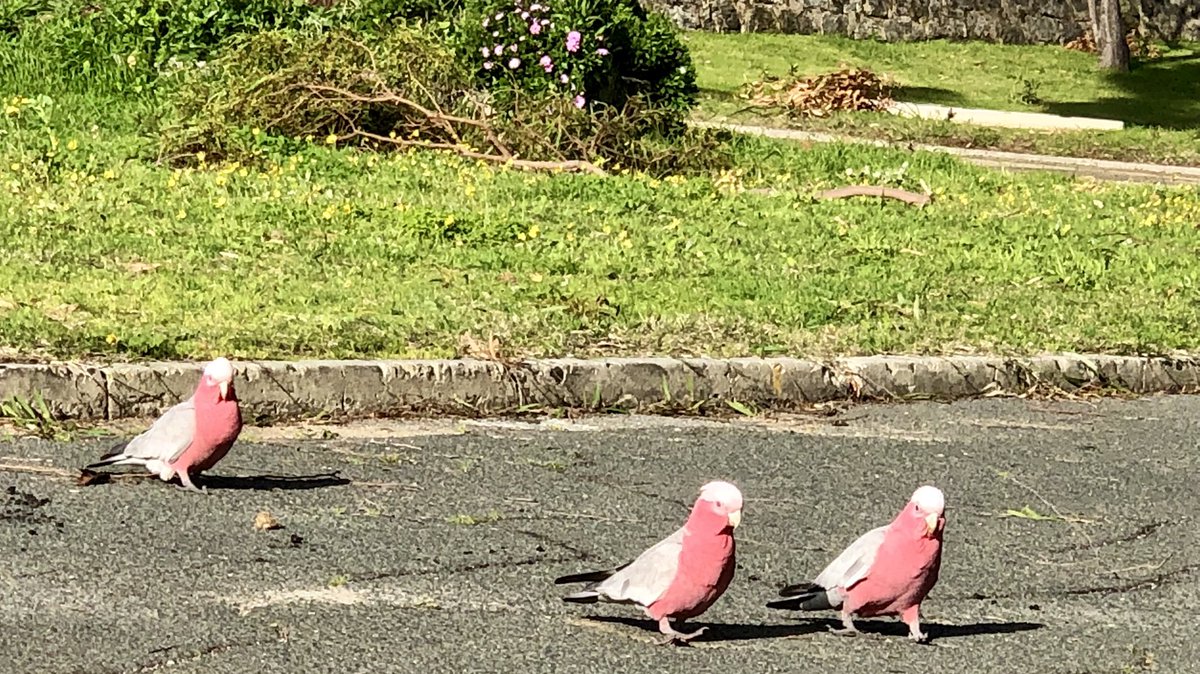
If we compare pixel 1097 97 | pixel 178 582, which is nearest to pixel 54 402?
pixel 178 582

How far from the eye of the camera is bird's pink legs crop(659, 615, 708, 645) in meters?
4.05

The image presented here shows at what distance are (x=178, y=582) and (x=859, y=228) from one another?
6669 mm

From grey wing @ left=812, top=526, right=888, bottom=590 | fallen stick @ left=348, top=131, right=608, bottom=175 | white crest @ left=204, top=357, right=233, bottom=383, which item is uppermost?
white crest @ left=204, top=357, right=233, bottom=383

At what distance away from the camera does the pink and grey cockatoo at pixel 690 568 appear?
149 inches

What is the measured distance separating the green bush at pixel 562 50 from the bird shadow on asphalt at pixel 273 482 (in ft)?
26.1

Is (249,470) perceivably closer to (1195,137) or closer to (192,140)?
(192,140)

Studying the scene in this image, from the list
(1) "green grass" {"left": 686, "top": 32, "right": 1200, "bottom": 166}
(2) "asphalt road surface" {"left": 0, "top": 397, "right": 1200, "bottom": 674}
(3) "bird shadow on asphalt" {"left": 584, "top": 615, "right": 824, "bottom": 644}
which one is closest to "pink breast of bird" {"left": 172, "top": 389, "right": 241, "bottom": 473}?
(2) "asphalt road surface" {"left": 0, "top": 397, "right": 1200, "bottom": 674}

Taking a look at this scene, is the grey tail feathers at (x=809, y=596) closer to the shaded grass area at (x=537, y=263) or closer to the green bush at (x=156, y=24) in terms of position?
the shaded grass area at (x=537, y=263)

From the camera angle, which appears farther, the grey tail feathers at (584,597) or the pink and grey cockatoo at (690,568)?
the grey tail feathers at (584,597)

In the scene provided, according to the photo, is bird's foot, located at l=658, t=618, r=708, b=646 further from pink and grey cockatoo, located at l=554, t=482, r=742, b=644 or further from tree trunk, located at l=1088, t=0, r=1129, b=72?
tree trunk, located at l=1088, t=0, r=1129, b=72

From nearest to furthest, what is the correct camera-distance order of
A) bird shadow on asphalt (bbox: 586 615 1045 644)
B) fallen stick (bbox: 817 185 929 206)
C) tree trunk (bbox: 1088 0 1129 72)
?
bird shadow on asphalt (bbox: 586 615 1045 644), fallen stick (bbox: 817 185 929 206), tree trunk (bbox: 1088 0 1129 72)

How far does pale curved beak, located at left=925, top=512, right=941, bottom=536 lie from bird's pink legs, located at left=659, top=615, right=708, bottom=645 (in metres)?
0.56

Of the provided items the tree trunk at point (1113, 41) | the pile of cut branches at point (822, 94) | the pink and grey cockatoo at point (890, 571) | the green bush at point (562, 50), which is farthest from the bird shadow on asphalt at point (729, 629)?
the tree trunk at point (1113, 41)

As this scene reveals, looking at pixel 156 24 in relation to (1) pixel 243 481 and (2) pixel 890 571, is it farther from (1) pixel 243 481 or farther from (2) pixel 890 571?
(2) pixel 890 571
